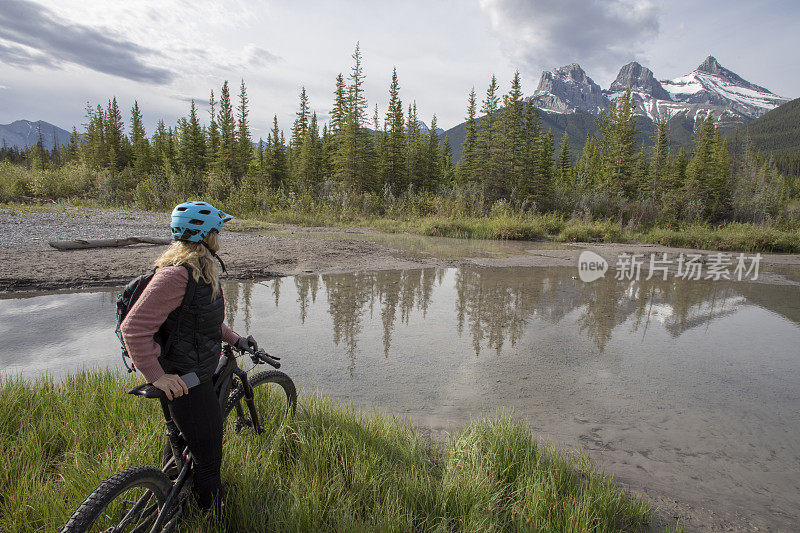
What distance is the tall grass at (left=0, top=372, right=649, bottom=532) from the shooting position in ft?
7.54

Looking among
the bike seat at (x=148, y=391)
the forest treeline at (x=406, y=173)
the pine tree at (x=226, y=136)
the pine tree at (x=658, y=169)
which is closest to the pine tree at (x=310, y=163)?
the forest treeline at (x=406, y=173)

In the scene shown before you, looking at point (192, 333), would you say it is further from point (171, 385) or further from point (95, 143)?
point (95, 143)

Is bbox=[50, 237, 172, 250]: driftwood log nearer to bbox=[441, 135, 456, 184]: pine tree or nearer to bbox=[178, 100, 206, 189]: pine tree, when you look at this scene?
bbox=[178, 100, 206, 189]: pine tree

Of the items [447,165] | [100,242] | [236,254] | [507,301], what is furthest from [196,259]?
[447,165]

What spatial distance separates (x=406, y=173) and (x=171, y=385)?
40.9 m

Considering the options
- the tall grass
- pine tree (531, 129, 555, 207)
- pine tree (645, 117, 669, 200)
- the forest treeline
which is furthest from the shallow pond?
pine tree (645, 117, 669, 200)

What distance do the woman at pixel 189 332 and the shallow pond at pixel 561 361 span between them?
6.06 ft

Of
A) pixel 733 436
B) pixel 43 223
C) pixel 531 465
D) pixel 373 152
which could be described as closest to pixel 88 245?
pixel 43 223

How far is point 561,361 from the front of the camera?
5266 millimetres

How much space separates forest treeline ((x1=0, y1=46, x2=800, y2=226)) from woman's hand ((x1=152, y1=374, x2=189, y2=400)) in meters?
21.1

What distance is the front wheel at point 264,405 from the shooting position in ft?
9.65

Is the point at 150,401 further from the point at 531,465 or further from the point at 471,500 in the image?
the point at 531,465

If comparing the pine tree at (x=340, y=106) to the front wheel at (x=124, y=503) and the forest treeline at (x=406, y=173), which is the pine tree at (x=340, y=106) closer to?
the forest treeline at (x=406, y=173)

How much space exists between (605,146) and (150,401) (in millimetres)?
55874
